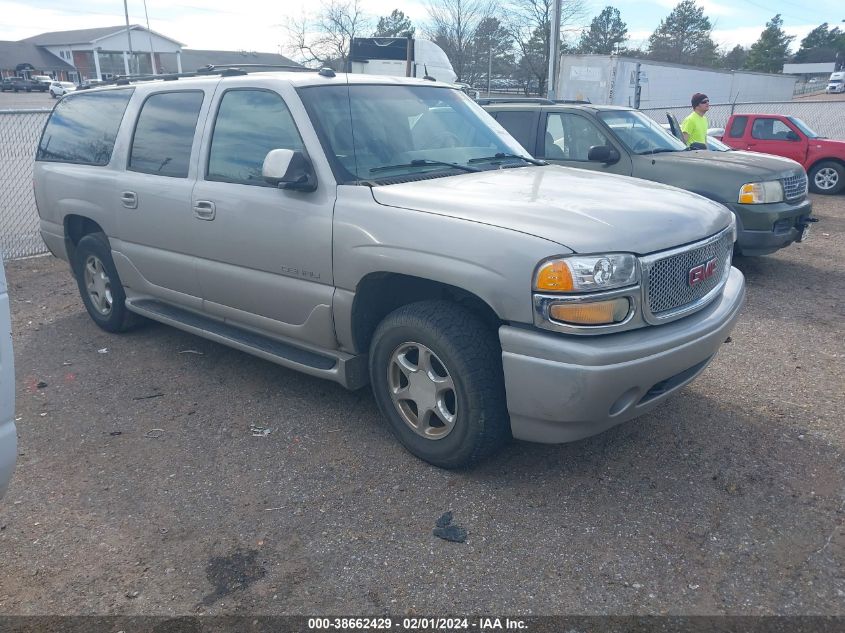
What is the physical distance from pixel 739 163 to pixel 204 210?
583 centimetres

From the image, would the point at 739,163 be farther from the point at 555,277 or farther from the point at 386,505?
the point at 386,505

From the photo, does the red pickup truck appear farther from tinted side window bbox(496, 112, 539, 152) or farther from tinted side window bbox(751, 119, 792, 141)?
tinted side window bbox(496, 112, 539, 152)

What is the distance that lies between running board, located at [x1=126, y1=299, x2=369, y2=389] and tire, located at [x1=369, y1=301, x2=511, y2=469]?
18cm

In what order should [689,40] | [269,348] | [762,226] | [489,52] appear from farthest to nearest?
[689,40] → [489,52] → [762,226] → [269,348]

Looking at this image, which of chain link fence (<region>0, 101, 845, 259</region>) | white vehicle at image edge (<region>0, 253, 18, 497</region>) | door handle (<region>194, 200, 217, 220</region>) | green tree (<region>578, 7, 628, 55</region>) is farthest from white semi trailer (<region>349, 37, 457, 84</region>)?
green tree (<region>578, 7, 628, 55</region>)

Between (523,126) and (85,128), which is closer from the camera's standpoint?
(85,128)

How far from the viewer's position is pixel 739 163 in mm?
7539

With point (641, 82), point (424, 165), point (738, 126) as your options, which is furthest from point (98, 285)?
point (641, 82)

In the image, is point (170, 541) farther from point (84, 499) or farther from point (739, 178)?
point (739, 178)

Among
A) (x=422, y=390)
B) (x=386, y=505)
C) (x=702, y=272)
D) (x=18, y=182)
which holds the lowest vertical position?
(x=386, y=505)

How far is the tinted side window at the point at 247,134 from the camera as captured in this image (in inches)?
158

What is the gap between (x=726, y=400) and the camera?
4367mm

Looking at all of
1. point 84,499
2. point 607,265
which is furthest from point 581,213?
point 84,499

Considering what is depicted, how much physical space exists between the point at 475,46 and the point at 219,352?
151ft
